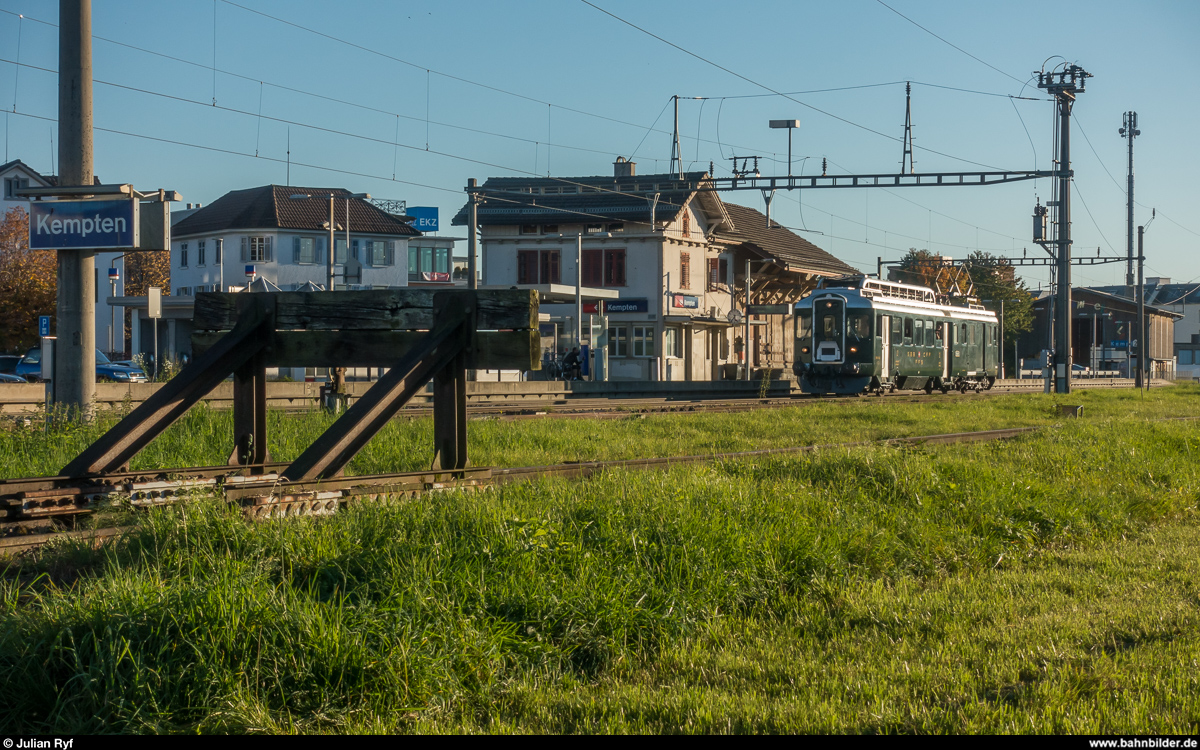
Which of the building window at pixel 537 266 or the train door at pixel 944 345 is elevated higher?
the building window at pixel 537 266

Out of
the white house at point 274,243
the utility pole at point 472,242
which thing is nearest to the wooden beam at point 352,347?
the utility pole at point 472,242

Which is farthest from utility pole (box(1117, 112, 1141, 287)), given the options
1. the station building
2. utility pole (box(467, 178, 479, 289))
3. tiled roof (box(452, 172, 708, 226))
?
utility pole (box(467, 178, 479, 289))

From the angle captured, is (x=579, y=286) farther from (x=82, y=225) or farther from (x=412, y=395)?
(x=412, y=395)

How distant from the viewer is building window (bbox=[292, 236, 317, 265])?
70.4m

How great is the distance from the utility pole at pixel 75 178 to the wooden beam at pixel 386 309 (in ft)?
13.0

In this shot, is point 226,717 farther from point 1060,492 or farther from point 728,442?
point 728,442

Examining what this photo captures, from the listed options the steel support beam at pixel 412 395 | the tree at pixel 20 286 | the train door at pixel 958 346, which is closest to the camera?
the steel support beam at pixel 412 395

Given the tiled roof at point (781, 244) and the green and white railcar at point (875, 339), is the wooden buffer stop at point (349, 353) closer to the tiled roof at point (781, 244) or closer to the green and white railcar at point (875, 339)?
the green and white railcar at point (875, 339)

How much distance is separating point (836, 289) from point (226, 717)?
3165 cm

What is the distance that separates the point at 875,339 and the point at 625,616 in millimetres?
28791

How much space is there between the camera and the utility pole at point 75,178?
A: 1117 centimetres

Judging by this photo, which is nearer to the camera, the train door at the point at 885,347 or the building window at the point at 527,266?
the train door at the point at 885,347

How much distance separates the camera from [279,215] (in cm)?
7006

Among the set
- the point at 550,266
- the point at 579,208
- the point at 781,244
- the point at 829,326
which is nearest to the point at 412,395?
the point at 829,326
